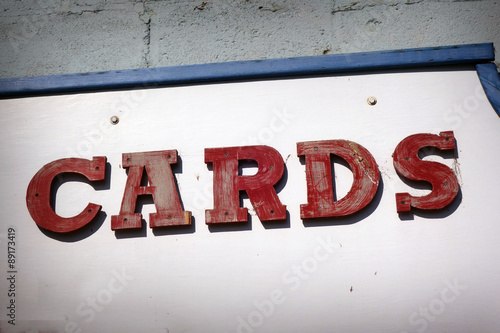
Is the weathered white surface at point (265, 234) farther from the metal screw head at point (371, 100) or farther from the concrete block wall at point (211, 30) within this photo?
the concrete block wall at point (211, 30)

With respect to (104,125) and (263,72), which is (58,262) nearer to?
(104,125)

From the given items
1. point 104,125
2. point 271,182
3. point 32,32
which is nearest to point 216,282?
point 271,182

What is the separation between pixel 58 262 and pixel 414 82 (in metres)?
2.16

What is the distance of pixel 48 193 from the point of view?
261 cm

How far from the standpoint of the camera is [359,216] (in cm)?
247

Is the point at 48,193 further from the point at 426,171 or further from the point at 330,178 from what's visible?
the point at 426,171

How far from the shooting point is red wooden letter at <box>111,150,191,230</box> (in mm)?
2514

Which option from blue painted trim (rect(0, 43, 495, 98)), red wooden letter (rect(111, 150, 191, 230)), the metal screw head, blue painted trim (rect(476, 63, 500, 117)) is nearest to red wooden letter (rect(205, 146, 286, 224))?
red wooden letter (rect(111, 150, 191, 230))

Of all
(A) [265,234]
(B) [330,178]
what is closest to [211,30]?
(B) [330,178]

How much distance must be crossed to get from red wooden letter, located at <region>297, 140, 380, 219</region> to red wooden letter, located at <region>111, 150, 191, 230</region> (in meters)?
0.66

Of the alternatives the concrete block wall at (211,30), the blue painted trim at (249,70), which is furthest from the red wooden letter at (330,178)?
the concrete block wall at (211,30)

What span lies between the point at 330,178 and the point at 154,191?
94 cm

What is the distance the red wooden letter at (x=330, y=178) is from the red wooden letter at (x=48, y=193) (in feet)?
3.65

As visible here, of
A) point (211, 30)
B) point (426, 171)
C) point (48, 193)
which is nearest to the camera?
point (426, 171)
